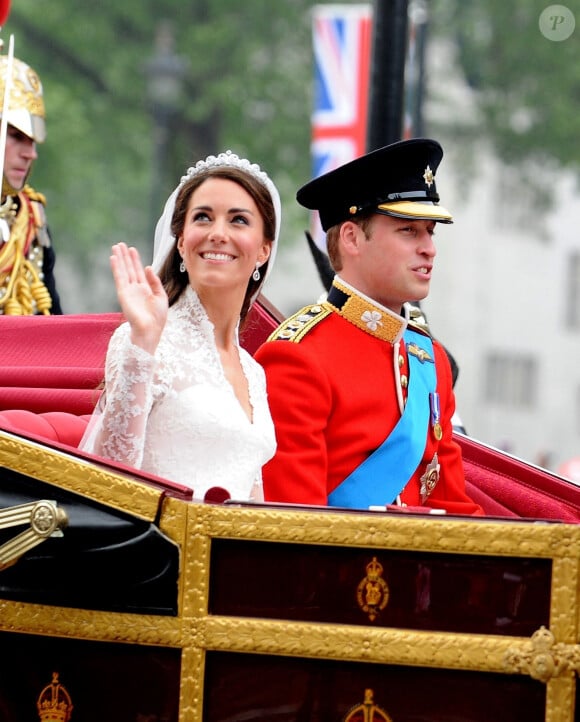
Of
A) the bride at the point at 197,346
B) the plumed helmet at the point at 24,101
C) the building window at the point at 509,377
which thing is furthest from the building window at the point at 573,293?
the bride at the point at 197,346

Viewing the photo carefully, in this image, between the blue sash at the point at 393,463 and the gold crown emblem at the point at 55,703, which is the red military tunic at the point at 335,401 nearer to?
the blue sash at the point at 393,463

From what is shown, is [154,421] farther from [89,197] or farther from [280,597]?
[89,197]

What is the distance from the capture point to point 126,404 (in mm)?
3453

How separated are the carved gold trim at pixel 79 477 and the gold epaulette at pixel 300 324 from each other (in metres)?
0.89

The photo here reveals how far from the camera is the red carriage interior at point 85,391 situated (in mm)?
4094

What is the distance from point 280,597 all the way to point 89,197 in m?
22.3

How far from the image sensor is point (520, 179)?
26688 mm

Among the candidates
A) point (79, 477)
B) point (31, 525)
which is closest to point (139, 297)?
point (79, 477)

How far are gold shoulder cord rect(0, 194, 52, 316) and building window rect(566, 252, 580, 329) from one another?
29023 mm

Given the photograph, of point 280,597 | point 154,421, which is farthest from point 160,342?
point 280,597

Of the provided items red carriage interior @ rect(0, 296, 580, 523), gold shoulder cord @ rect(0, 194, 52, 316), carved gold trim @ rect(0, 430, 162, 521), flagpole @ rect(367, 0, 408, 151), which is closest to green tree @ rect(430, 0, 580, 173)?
flagpole @ rect(367, 0, 408, 151)

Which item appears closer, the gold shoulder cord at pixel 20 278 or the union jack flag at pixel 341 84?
the gold shoulder cord at pixel 20 278

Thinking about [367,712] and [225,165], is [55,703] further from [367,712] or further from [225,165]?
[225,165]

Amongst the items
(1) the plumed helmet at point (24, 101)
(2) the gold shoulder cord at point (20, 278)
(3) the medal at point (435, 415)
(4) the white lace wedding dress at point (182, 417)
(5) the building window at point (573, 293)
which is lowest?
(4) the white lace wedding dress at point (182, 417)
